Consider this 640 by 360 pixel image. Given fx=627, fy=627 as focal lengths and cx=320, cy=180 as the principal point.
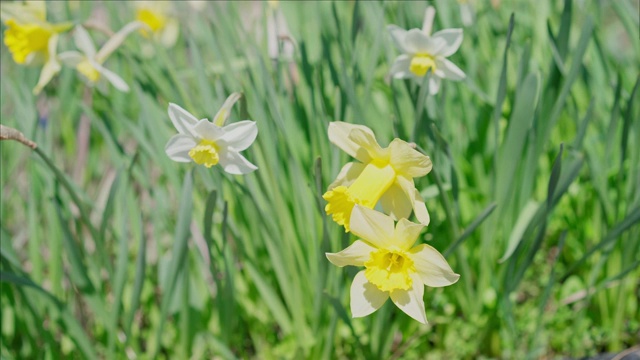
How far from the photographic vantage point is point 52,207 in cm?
141

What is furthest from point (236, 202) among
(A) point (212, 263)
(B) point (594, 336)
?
(B) point (594, 336)

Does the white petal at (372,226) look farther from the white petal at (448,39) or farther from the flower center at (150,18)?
the flower center at (150,18)

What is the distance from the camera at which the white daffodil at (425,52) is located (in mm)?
1132

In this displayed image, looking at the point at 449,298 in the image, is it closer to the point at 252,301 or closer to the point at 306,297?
the point at 306,297

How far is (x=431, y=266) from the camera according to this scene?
882mm

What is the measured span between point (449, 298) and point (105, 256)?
76 centimetres

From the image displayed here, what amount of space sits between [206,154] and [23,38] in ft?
2.81

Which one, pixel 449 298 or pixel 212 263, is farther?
pixel 449 298

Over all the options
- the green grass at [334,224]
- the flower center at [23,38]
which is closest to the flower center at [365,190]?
the green grass at [334,224]

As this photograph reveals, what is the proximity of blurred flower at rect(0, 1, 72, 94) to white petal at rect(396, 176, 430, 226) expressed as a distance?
0.99 metres

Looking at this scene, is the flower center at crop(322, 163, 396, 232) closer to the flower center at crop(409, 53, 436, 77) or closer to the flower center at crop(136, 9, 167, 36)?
the flower center at crop(409, 53, 436, 77)

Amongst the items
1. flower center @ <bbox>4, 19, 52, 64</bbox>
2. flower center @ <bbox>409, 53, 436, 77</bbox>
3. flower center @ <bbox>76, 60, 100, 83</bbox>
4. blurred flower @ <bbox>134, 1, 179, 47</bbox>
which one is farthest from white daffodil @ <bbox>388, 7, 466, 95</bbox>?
blurred flower @ <bbox>134, 1, 179, 47</bbox>

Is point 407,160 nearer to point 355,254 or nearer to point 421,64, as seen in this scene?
point 355,254

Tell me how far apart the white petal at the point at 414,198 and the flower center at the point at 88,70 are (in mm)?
943
